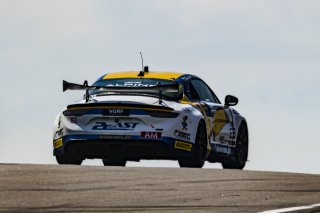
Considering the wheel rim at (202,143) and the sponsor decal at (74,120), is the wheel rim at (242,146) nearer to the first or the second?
the wheel rim at (202,143)

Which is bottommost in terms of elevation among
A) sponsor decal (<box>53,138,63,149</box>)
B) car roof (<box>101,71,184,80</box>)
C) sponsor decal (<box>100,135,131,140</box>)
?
sponsor decal (<box>53,138,63,149</box>)

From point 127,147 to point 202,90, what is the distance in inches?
105

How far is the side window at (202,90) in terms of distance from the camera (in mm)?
18859

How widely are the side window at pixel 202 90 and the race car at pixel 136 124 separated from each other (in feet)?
1.40

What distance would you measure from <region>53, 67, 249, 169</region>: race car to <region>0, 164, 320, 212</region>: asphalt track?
2.29m

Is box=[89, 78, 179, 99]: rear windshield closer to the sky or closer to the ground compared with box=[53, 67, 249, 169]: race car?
closer to the sky

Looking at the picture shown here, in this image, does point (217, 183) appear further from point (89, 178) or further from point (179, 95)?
point (179, 95)

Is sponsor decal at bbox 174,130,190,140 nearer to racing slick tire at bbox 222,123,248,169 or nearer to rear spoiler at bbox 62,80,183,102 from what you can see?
rear spoiler at bbox 62,80,183,102

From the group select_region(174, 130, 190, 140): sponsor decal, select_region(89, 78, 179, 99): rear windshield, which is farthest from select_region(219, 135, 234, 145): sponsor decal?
select_region(174, 130, 190, 140): sponsor decal

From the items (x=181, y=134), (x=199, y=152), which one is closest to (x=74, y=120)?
(x=181, y=134)

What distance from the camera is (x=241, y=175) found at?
→ 14.3m

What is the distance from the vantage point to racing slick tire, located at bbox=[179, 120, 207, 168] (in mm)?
17359

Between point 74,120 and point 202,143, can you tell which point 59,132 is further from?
point 202,143

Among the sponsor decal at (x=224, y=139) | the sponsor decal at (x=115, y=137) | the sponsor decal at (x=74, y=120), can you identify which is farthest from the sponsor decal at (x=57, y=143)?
the sponsor decal at (x=224, y=139)
